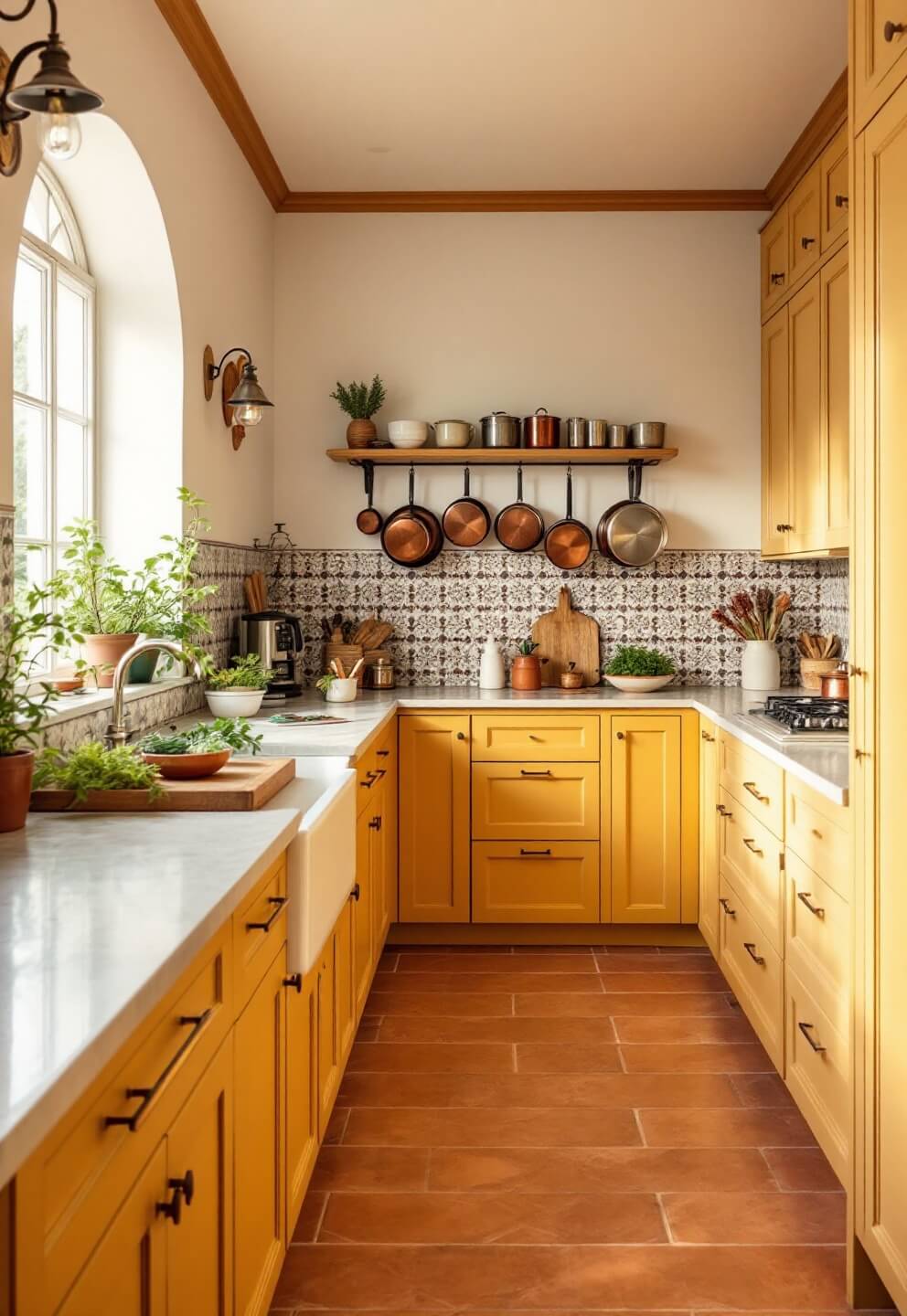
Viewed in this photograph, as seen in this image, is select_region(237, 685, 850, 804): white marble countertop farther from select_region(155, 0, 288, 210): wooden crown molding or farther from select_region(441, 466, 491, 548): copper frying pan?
select_region(155, 0, 288, 210): wooden crown molding

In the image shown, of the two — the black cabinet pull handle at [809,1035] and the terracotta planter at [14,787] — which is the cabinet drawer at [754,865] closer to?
the black cabinet pull handle at [809,1035]

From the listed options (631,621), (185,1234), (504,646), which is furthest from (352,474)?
(185,1234)

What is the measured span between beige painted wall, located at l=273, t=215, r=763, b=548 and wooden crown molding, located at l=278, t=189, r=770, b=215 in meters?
0.04

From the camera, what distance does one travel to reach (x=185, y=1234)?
1.38 meters

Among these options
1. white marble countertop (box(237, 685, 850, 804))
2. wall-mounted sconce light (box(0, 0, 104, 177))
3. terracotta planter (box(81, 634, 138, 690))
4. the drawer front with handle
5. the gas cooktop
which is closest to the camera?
the drawer front with handle

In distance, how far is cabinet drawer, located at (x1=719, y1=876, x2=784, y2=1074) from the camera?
2912mm

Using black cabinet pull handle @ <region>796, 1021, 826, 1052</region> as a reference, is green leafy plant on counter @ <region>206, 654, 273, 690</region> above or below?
above

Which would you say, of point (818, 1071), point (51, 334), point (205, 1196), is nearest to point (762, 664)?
point (818, 1071)

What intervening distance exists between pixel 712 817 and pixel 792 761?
1.26 metres

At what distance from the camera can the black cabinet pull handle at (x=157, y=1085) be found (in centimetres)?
112

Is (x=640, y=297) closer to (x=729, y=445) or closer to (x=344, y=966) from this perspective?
(x=729, y=445)

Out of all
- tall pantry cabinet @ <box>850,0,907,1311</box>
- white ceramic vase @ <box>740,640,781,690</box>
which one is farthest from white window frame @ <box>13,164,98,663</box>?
white ceramic vase @ <box>740,640,781,690</box>

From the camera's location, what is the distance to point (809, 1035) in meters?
2.61

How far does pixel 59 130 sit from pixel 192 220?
199 centimetres
